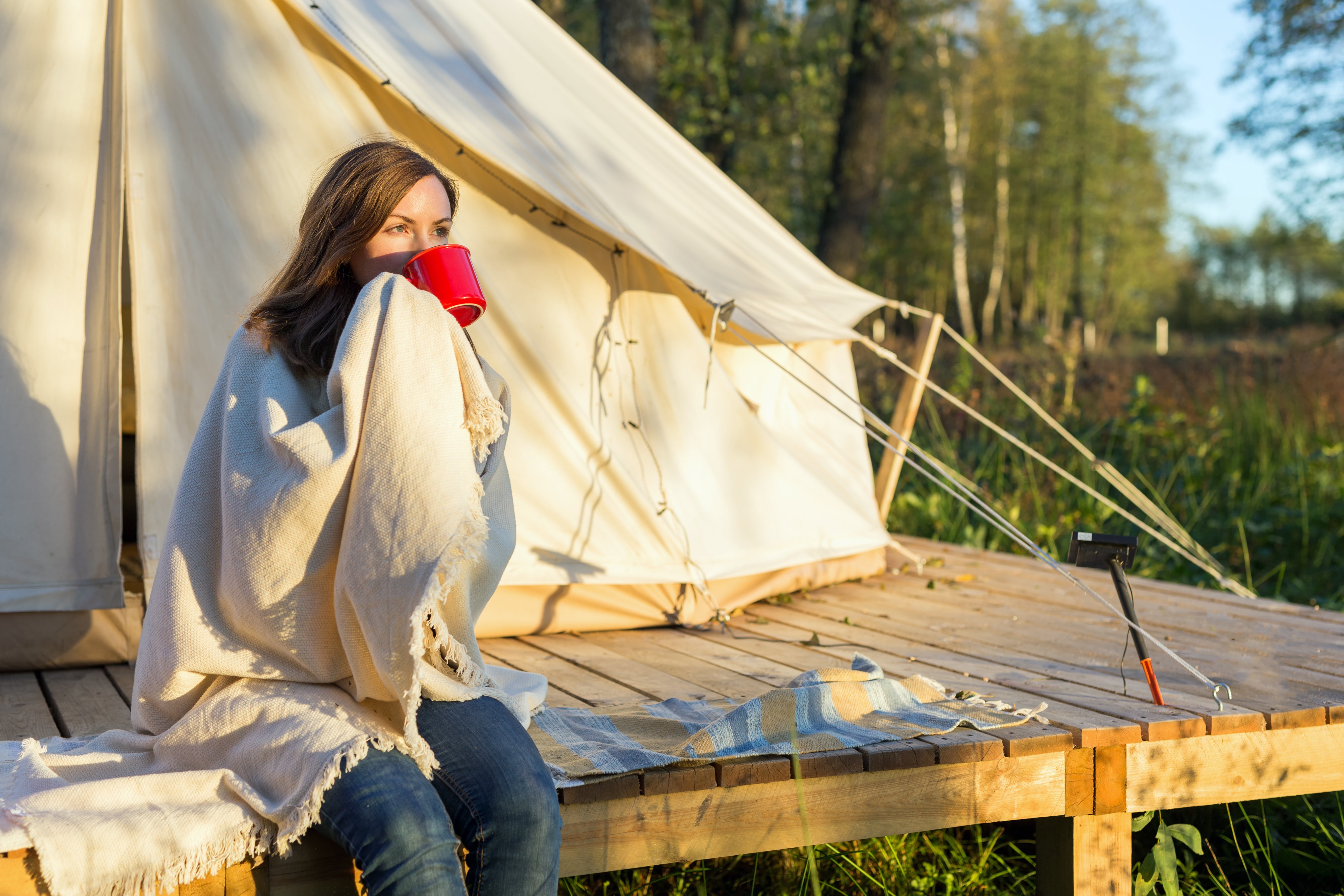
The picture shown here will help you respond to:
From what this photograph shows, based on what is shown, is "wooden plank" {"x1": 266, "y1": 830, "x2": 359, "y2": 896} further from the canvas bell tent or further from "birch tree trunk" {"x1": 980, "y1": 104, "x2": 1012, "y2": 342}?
"birch tree trunk" {"x1": 980, "y1": 104, "x2": 1012, "y2": 342}

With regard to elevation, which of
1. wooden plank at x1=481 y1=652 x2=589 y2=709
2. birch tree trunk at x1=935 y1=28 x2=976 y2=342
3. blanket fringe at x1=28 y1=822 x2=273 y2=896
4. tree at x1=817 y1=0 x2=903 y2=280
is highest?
birch tree trunk at x1=935 y1=28 x2=976 y2=342

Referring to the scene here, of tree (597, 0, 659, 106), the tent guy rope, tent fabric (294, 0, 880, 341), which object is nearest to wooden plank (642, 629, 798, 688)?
the tent guy rope

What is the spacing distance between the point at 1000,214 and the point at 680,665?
20386 millimetres

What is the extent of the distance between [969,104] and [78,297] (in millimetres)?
19325

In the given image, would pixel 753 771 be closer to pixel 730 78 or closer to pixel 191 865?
pixel 191 865

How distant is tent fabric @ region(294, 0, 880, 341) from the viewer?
268 centimetres

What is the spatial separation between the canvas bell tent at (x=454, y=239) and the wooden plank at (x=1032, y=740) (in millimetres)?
1106

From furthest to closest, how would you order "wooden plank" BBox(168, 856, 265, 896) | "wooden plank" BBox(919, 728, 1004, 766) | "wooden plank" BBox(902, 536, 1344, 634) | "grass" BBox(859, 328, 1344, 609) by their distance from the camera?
"grass" BBox(859, 328, 1344, 609)
"wooden plank" BBox(902, 536, 1344, 634)
"wooden plank" BBox(919, 728, 1004, 766)
"wooden plank" BBox(168, 856, 265, 896)

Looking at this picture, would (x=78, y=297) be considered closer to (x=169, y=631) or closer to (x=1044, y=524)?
(x=169, y=631)

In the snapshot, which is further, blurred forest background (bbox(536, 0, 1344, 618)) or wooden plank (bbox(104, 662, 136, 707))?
blurred forest background (bbox(536, 0, 1344, 618))

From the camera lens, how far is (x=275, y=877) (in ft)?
5.08

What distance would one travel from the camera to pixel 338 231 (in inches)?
67.6

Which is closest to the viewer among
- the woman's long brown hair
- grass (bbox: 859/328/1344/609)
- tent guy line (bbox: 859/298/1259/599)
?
the woman's long brown hair

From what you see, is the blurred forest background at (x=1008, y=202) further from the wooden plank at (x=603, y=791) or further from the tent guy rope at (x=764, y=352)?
the wooden plank at (x=603, y=791)
